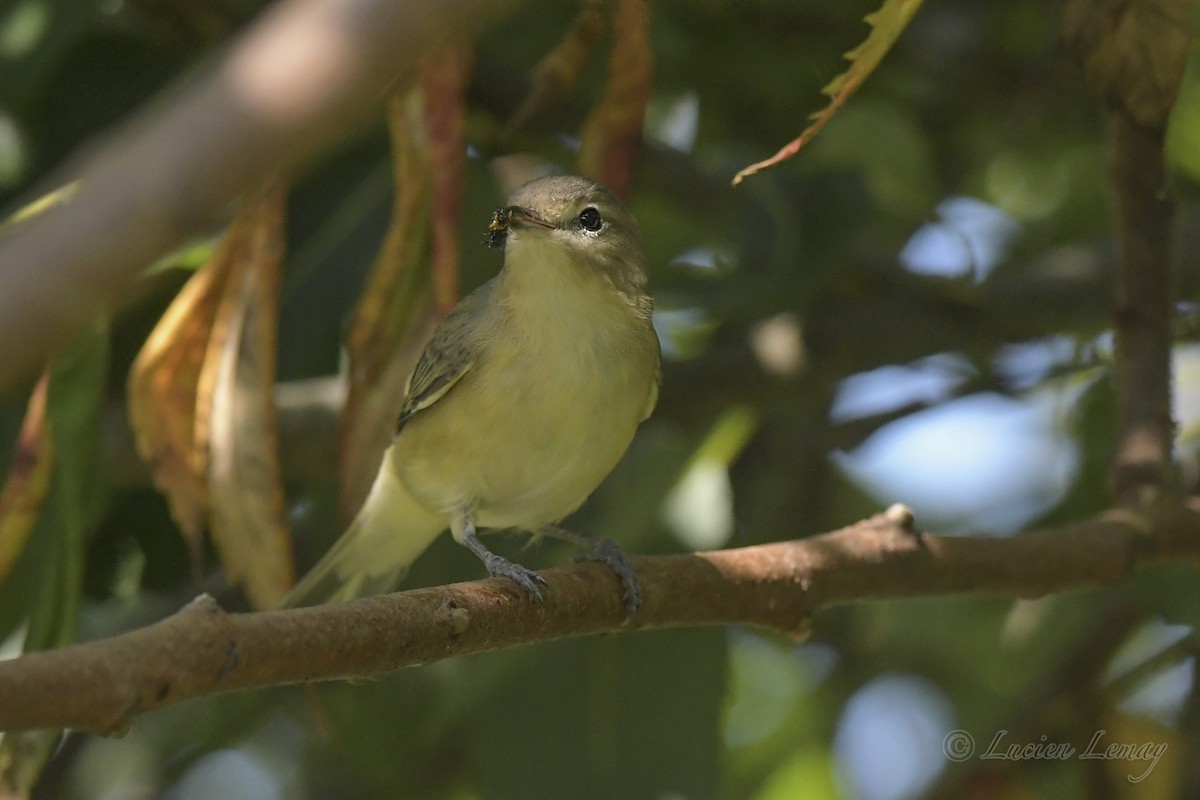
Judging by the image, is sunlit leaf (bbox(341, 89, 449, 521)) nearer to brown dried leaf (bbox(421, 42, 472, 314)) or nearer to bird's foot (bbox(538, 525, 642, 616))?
brown dried leaf (bbox(421, 42, 472, 314))

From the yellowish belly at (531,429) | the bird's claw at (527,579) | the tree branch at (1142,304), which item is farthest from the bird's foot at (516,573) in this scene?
the tree branch at (1142,304)

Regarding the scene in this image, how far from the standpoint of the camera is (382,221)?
4281 millimetres

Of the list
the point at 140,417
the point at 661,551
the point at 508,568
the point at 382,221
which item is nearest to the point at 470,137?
the point at 382,221

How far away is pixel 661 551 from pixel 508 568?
5.77ft

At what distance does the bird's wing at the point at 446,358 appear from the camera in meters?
3.46

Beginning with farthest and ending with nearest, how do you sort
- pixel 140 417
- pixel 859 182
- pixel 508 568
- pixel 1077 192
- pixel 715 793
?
pixel 1077 192 → pixel 859 182 → pixel 715 793 → pixel 140 417 → pixel 508 568

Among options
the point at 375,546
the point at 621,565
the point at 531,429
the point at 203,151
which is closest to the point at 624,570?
the point at 621,565

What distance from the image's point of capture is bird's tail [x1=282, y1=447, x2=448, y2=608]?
12.4 ft

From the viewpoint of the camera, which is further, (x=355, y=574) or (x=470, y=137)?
(x=470, y=137)

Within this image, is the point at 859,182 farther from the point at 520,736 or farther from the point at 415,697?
the point at 415,697

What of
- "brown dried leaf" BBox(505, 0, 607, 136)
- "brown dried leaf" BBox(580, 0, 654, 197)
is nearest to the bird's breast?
"brown dried leaf" BBox(580, 0, 654, 197)

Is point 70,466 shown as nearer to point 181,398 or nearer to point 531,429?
point 181,398

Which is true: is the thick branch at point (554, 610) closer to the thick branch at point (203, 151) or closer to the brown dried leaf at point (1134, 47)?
the thick branch at point (203, 151)

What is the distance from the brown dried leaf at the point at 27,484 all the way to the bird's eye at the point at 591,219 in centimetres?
133
